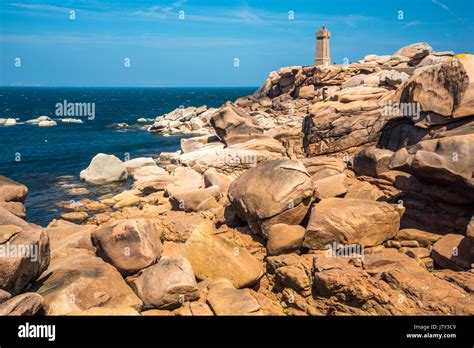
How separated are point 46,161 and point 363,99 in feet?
113

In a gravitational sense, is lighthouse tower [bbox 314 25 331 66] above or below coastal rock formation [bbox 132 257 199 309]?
above

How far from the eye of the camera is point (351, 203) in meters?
13.0

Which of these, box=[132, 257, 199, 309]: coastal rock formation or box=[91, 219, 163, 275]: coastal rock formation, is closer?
box=[132, 257, 199, 309]: coastal rock formation

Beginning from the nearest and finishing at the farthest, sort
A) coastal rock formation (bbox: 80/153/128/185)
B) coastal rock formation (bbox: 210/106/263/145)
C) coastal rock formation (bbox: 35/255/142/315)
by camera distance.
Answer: coastal rock formation (bbox: 35/255/142/315)
coastal rock formation (bbox: 210/106/263/145)
coastal rock formation (bbox: 80/153/128/185)

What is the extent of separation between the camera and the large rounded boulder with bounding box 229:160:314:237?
1302 centimetres

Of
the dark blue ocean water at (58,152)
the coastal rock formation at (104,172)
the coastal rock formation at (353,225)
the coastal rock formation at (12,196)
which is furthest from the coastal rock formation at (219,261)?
the coastal rock formation at (104,172)

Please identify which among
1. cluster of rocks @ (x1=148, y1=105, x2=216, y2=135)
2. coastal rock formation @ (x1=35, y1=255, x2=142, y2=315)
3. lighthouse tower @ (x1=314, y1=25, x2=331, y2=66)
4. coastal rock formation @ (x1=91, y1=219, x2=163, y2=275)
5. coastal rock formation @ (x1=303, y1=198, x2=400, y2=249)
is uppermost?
lighthouse tower @ (x1=314, y1=25, x2=331, y2=66)

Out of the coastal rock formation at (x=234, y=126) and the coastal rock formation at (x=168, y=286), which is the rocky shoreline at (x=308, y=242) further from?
the coastal rock formation at (x=234, y=126)

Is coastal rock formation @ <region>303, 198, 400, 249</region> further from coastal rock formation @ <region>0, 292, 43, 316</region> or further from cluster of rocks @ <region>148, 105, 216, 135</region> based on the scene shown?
cluster of rocks @ <region>148, 105, 216, 135</region>

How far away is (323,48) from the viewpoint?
66.4m

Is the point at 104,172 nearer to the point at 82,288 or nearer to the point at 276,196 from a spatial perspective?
the point at 276,196

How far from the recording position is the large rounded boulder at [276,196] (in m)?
13.0

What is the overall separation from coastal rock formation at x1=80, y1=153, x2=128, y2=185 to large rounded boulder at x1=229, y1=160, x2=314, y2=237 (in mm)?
22562

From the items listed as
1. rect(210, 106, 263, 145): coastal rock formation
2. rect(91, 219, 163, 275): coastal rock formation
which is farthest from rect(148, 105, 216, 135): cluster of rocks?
rect(91, 219, 163, 275): coastal rock formation
